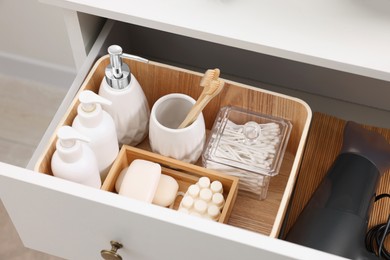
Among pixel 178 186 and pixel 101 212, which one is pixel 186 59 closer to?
pixel 178 186

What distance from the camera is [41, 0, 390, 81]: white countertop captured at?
72 cm

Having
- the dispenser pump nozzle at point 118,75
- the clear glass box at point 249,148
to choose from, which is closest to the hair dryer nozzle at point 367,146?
the clear glass box at point 249,148

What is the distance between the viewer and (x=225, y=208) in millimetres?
747

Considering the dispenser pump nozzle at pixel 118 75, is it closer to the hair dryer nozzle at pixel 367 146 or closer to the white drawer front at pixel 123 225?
the white drawer front at pixel 123 225

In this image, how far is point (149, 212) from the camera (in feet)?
2.05

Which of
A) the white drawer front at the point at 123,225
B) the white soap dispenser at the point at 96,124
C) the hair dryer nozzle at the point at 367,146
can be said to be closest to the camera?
the white drawer front at the point at 123,225

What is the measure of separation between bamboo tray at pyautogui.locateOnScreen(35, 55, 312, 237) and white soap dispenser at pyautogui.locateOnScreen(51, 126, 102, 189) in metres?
0.07

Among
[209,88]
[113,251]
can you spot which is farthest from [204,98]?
[113,251]

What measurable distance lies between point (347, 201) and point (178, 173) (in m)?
0.23

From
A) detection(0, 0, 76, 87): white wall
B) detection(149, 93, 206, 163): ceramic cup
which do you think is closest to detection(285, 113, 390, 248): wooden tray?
detection(149, 93, 206, 163): ceramic cup

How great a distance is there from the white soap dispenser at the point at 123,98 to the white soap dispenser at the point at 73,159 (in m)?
0.08

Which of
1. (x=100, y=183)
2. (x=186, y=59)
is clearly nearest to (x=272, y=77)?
(x=186, y=59)

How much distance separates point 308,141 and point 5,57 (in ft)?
2.80

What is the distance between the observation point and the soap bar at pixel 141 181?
0.75 metres
